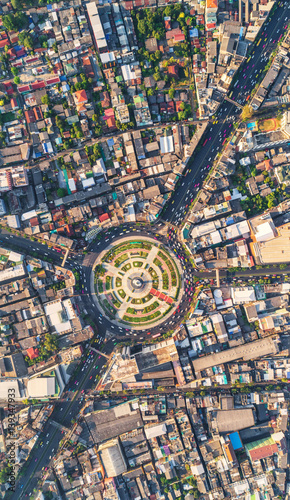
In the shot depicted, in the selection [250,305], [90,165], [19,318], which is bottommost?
[250,305]

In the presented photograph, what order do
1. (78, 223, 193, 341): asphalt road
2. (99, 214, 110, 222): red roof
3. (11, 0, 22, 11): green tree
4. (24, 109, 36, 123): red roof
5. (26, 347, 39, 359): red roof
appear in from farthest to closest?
(78, 223, 193, 341): asphalt road → (99, 214, 110, 222): red roof → (24, 109, 36, 123): red roof → (26, 347, 39, 359): red roof → (11, 0, 22, 11): green tree

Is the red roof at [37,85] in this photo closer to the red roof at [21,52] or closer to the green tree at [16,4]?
the red roof at [21,52]

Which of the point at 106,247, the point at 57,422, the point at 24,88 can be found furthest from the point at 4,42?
the point at 57,422

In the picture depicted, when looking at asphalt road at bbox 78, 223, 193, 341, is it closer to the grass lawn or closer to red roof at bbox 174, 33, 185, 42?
the grass lawn

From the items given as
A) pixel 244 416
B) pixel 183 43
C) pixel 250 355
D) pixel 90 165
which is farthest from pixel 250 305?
pixel 183 43

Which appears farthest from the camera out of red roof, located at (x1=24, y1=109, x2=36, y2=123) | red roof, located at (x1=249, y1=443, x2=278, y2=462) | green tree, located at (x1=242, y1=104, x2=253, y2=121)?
red roof, located at (x1=24, y1=109, x2=36, y2=123)

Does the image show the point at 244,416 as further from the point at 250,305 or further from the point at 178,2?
the point at 178,2

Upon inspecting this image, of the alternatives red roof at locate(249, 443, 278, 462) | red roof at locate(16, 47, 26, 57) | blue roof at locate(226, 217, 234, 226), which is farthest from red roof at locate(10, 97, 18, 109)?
red roof at locate(249, 443, 278, 462)

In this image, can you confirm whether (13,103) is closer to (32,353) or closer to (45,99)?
(45,99)
